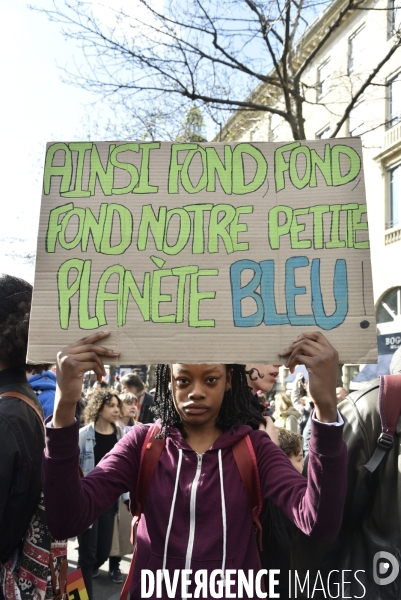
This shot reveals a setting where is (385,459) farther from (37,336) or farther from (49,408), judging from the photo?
(49,408)

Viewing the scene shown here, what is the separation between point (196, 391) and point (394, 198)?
1768 cm

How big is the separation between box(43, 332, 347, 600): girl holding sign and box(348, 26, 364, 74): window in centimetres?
1905

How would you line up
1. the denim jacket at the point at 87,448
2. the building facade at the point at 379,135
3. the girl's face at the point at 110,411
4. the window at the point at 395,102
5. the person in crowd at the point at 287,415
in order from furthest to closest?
the building facade at the point at 379,135
the window at the point at 395,102
the person in crowd at the point at 287,415
the girl's face at the point at 110,411
the denim jacket at the point at 87,448

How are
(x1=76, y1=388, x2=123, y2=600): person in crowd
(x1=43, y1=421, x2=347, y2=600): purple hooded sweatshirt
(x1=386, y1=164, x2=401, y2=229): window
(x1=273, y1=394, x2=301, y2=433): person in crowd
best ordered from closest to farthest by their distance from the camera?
(x1=43, y1=421, x2=347, y2=600): purple hooded sweatshirt → (x1=76, y1=388, x2=123, y2=600): person in crowd → (x1=273, y1=394, x2=301, y2=433): person in crowd → (x1=386, y1=164, x2=401, y2=229): window

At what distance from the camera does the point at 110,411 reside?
5590 millimetres

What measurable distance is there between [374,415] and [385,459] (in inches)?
5.3

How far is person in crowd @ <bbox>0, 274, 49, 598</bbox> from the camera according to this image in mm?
1975

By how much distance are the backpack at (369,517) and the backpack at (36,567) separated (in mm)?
843

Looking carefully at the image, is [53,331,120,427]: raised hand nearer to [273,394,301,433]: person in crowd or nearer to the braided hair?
the braided hair

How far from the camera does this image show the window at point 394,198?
58.4ft

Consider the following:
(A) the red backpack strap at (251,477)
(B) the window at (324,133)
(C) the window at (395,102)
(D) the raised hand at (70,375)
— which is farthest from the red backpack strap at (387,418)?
(B) the window at (324,133)

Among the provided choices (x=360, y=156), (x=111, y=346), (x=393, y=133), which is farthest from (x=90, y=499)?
(x=393, y=133)

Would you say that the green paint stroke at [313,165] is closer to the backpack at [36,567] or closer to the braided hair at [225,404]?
the braided hair at [225,404]

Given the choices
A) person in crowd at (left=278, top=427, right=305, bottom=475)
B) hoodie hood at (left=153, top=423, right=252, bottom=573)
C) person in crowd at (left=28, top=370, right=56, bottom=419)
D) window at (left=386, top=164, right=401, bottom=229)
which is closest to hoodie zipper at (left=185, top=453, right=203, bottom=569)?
hoodie hood at (left=153, top=423, right=252, bottom=573)
